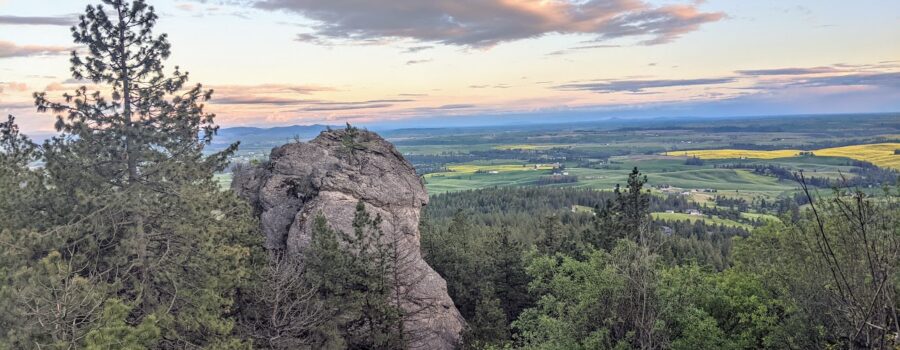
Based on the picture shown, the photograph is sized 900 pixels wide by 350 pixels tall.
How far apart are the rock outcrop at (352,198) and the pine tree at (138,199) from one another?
29.6 ft

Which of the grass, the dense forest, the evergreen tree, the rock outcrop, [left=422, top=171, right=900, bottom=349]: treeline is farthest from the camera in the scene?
the grass

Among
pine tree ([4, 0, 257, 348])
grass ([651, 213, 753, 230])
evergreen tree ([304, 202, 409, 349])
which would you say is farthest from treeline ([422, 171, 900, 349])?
grass ([651, 213, 753, 230])

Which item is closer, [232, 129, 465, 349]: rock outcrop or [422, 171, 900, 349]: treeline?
[422, 171, 900, 349]: treeline

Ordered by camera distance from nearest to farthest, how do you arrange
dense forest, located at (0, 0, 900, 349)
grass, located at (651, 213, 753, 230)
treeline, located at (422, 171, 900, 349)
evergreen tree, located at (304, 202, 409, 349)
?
treeline, located at (422, 171, 900, 349) < dense forest, located at (0, 0, 900, 349) < evergreen tree, located at (304, 202, 409, 349) < grass, located at (651, 213, 753, 230)

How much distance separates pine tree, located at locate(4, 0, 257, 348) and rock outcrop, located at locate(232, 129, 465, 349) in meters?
9.02

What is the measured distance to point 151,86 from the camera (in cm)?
1803

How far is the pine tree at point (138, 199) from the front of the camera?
53.8 ft

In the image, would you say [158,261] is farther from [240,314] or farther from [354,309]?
[354,309]

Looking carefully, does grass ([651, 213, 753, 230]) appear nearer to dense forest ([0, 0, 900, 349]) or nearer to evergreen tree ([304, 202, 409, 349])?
evergreen tree ([304, 202, 409, 349])

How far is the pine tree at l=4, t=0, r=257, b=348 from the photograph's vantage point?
16.4 m

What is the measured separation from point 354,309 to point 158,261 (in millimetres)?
8636

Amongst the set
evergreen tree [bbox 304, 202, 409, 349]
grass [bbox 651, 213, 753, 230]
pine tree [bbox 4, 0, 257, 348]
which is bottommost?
grass [bbox 651, 213, 753, 230]

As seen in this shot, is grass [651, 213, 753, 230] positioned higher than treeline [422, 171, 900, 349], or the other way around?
treeline [422, 171, 900, 349]

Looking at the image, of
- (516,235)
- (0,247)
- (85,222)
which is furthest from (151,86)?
(516,235)
